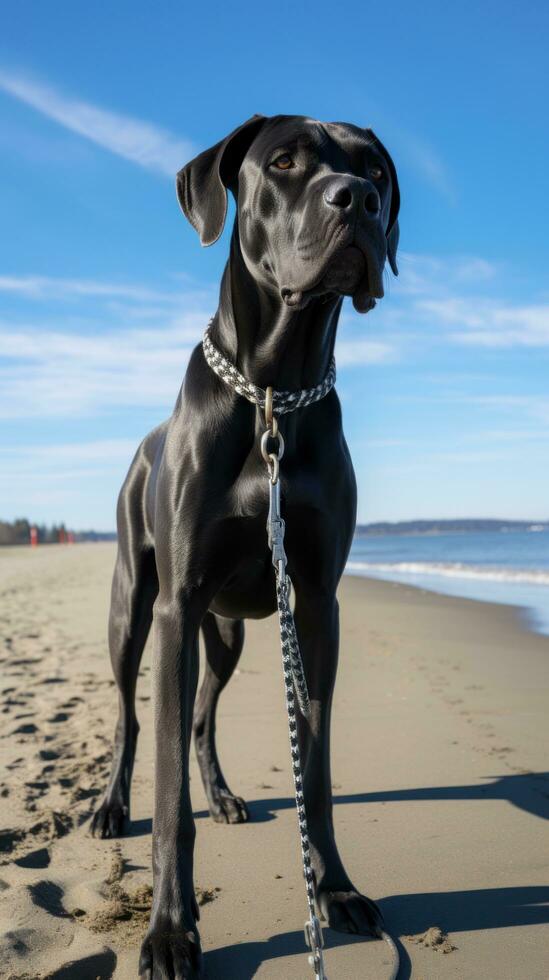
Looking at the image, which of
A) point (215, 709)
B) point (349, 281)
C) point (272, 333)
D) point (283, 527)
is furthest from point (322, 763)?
point (349, 281)

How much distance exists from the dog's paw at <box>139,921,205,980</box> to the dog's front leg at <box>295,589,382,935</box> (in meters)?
0.46

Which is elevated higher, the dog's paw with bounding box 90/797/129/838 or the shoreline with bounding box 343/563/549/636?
the shoreline with bounding box 343/563/549/636

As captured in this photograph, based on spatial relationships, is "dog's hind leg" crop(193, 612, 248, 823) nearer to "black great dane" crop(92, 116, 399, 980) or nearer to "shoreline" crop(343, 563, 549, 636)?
"black great dane" crop(92, 116, 399, 980)

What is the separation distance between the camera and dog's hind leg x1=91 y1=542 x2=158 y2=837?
3383 millimetres

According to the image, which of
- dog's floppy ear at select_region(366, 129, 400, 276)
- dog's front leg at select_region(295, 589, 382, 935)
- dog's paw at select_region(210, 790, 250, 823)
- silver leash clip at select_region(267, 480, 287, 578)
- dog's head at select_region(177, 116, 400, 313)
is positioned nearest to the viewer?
dog's head at select_region(177, 116, 400, 313)

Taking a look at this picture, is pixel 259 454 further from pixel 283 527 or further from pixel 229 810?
pixel 229 810

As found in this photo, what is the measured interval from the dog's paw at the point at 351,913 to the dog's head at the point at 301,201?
1.69m

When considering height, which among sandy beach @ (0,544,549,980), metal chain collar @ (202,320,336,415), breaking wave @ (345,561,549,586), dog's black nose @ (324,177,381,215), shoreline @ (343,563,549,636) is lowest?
sandy beach @ (0,544,549,980)

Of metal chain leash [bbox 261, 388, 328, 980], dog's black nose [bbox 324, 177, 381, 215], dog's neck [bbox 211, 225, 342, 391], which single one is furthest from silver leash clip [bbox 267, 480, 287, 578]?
dog's black nose [bbox 324, 177, 381, 215]

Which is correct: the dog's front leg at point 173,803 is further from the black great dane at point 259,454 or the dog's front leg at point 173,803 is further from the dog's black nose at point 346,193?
the dog's black nose at point 346,193

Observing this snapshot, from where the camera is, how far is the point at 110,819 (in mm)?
3240

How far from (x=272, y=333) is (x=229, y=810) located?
6.26 feet

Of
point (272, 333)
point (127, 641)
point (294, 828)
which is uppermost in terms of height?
point (272, 333)

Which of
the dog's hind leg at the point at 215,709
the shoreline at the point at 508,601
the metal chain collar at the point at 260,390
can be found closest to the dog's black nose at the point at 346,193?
the metal chain collar at the point at 260,390
